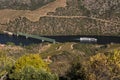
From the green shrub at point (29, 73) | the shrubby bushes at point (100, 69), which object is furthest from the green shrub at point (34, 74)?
the shrubby bushes at point (100, 69)

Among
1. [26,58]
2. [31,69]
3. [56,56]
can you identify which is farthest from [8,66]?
[56,56]

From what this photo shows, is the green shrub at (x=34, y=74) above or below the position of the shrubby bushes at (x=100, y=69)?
below

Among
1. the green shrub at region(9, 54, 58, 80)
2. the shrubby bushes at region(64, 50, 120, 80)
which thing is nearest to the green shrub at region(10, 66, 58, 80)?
the green shrub at region(9, 54, 58, 80)

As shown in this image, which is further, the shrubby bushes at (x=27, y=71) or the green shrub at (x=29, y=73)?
the shrubby bushes at (x=27, y=71)

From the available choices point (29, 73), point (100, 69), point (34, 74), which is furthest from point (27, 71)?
point (100, 69)

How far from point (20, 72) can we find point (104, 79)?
64.9 feet

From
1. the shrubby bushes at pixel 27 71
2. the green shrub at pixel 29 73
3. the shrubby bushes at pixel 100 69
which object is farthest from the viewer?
the shrubby bushes at pixel 27 71

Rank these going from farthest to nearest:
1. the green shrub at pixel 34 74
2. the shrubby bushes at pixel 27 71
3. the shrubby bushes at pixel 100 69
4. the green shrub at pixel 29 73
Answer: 1. the shrubby bushes at pixel 27 71
2. the green shrub at pixel 29 73
3. the green shrub at pixel 34 74
4. the shrubby bushes at pixel 100 69

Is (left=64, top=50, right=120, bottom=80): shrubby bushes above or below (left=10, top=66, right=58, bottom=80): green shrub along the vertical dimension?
above

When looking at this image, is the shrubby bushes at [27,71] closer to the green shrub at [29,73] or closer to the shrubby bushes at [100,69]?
the green shrub at [29,73]

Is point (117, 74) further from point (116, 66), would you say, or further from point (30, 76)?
point (30, 76)

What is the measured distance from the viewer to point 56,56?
193m

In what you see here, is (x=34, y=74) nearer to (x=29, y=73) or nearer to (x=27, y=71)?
(x=29, y=73)

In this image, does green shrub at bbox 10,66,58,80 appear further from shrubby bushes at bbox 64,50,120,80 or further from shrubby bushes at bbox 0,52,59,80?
shrubby bushes at bbox 64,50,120,80
